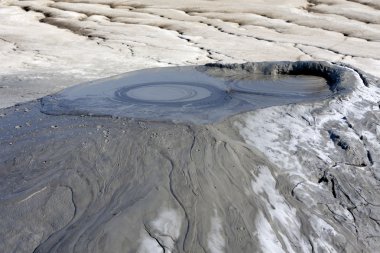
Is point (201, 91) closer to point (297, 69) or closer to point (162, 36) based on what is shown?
point (297, 69)

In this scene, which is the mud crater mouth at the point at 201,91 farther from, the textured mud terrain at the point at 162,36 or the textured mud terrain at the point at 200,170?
the textured mud terrain at the point at 162,36

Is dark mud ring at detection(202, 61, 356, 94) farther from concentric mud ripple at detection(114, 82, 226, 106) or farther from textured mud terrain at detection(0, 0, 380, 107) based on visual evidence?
textured mud terrain at detection(0, 0, 380, 107)

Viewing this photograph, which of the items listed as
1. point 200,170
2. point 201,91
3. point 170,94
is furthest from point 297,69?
point 200,170

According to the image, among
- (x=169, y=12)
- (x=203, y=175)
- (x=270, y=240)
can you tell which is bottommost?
(x=169, y=12)

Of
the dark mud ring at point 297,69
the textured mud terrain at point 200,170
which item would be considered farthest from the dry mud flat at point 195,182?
the dark mud ring at point 297,69

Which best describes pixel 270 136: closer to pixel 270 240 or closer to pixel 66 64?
pixel 270 240

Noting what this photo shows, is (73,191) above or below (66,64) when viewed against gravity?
above

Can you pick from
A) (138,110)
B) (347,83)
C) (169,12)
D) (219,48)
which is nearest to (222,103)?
(138,110)
